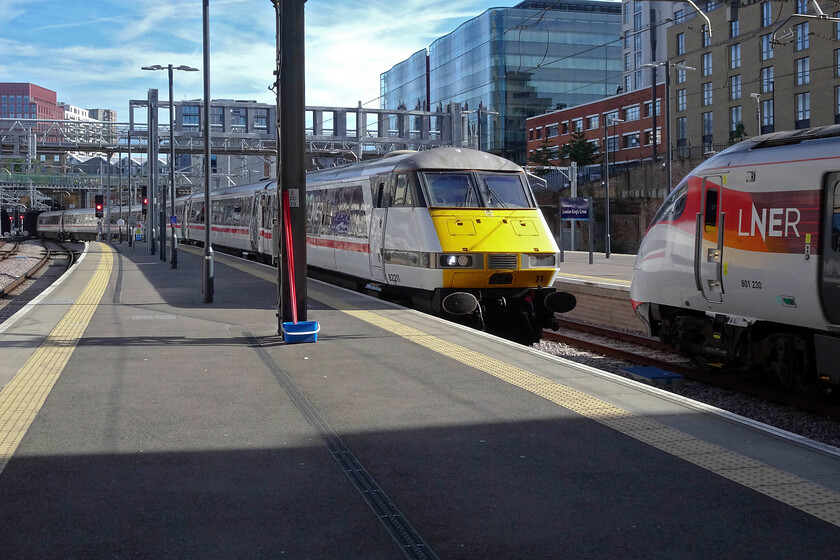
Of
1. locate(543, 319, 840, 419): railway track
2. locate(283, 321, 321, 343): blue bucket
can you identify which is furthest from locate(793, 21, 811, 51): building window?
locate(283, 321, 321, 343): blue bucket

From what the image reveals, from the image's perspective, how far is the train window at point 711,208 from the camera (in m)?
10.9

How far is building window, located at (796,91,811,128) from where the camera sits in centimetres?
4909

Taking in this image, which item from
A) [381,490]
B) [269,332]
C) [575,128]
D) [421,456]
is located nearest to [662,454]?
[421,456]

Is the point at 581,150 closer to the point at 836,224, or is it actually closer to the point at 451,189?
the point at 451,189

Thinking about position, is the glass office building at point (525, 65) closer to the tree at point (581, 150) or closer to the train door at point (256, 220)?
the tree at point (581, 150)

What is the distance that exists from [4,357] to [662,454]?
7.59 metres

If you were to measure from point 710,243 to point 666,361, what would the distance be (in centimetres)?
327

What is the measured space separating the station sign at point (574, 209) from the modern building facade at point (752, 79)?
16145 mm

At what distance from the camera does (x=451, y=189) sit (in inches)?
599

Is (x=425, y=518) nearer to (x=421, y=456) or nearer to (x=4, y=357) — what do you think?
(x=421, y=456)

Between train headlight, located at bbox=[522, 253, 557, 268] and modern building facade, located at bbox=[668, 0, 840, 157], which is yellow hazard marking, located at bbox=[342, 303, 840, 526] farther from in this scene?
modern building facade, located at bbox=[668, 0, 840, 157]

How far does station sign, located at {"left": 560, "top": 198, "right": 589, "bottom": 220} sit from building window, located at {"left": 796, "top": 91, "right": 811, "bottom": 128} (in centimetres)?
2349

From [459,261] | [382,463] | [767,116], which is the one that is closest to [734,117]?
[767,116]

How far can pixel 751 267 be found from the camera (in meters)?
10.2
